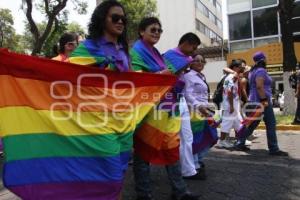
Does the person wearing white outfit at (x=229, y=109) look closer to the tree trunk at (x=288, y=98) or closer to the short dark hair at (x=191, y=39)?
the short dark hair at (x=191, y=39)

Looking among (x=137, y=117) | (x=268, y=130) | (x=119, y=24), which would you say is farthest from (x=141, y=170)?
(x=268, y=130)

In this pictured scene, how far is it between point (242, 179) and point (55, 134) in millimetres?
2868

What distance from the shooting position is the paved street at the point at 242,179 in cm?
486

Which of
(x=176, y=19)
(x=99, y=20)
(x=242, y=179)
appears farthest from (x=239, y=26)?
(x=99, y=20)

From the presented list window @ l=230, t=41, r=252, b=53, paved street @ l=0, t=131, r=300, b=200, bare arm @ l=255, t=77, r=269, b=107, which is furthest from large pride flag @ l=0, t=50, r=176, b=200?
window @ l=230, t=41, r=252, b=53

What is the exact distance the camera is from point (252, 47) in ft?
99.5

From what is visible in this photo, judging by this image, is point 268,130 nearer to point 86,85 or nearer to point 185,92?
point 185,92

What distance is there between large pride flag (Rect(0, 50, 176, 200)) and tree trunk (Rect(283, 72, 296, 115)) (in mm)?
11012

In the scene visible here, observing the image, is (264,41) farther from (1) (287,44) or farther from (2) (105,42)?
(2) (105,42)

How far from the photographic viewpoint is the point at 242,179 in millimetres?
5570

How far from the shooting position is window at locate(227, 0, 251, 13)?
101ft

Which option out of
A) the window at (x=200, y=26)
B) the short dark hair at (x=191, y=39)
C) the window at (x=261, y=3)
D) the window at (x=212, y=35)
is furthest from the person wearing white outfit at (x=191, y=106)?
the window at (x=212, y=35)

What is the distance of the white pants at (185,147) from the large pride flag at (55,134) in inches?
55.0

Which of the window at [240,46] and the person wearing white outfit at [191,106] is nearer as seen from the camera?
the person wearing white outfit at [191,106]
